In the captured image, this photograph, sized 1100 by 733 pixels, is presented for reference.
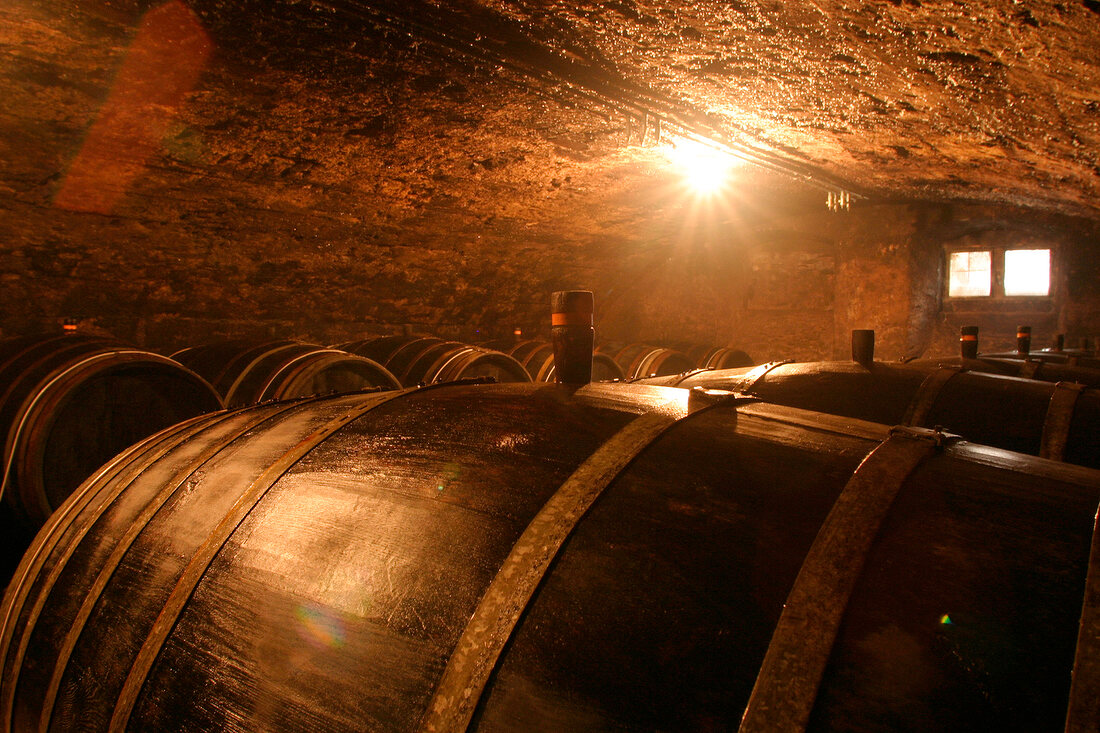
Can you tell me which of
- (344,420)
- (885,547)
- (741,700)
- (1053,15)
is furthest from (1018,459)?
(1053,15)

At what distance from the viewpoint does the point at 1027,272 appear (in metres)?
8.39

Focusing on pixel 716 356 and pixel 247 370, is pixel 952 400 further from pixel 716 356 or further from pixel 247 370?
pixel 716 356

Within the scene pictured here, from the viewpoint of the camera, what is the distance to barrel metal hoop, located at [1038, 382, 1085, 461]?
8.16ft

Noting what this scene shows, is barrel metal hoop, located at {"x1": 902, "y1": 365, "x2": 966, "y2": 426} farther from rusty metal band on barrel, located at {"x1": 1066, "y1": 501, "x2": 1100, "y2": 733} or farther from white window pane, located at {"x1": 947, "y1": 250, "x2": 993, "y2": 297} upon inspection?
white window pane, located at {"x1": 947, "y1": 250, "x2": 993, "y2": 297}

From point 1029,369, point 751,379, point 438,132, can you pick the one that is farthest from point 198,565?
point 1029,369

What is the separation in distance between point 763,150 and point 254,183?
4250 millimetres

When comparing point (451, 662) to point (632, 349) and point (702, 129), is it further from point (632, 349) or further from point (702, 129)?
point (632, 349)

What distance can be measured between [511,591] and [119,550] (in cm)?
109

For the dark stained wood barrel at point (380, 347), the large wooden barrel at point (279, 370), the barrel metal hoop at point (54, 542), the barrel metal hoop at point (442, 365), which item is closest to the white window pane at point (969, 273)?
the barrel metal hoop at point (442, 365)

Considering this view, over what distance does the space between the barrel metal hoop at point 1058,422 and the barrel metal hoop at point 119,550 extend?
281 cm

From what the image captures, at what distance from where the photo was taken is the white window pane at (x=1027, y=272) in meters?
8.32

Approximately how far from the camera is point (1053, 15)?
2473 mm

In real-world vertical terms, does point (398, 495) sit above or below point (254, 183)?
below

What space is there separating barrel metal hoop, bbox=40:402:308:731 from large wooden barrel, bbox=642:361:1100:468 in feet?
7.19
